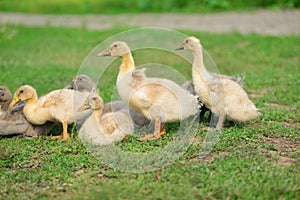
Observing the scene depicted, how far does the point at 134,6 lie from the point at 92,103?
38.8 ft

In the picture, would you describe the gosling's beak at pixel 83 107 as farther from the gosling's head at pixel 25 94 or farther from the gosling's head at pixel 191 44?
the gosling's head at pixel 191 44

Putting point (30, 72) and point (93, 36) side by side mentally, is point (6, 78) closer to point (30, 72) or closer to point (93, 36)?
point (30, 72)

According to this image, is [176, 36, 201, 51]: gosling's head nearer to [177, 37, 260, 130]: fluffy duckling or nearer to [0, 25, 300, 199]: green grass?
[177, 37, 260, 130]: fluffy duckling

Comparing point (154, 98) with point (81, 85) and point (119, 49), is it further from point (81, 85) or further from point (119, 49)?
point (81, 85)

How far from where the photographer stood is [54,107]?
19.5 ft

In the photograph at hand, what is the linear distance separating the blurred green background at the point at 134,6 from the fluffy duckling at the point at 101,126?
34.7ft

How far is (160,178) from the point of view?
482 centimetres

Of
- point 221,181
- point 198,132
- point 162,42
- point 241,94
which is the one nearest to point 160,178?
point 221,181

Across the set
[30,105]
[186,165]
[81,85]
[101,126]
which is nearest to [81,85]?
[81,85]

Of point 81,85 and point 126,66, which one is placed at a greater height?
point 126,66

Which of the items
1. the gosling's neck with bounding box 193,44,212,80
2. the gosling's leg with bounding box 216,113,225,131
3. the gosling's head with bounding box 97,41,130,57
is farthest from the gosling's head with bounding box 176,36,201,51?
the gosling's leg with bounding box 216,113,225,131

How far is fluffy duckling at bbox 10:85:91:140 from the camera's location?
598cm

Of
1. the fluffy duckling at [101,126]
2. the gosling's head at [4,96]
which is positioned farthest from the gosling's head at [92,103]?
the gosling's head at [4,96]

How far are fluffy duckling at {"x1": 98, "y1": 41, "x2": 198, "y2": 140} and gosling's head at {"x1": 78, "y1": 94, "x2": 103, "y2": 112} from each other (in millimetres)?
279
